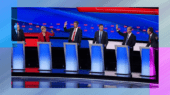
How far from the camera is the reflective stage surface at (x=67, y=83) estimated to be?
605 centimetres

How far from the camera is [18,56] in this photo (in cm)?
661

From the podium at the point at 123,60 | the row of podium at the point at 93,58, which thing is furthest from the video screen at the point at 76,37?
the podium at the point at 123,60

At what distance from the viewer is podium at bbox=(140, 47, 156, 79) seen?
20.6 feet

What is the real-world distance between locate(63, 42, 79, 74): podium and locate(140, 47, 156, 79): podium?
1.51 m

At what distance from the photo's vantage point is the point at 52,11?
6.88 meters

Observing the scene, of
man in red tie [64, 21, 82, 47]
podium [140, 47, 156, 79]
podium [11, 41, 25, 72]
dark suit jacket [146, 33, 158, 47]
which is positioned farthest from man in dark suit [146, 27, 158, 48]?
podium [11, 41, 25, 72]

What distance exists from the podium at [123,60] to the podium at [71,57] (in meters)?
0.97

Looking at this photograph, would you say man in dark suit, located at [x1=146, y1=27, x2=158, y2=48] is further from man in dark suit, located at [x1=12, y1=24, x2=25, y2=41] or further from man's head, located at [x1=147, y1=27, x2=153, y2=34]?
man in dark suit, located at [x1=12, y1=24, x2=25, y2=41]

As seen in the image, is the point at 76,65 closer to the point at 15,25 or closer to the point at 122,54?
the point at 122,54

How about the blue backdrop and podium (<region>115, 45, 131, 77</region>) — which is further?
the blue backdrop

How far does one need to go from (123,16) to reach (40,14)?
6.64 ft

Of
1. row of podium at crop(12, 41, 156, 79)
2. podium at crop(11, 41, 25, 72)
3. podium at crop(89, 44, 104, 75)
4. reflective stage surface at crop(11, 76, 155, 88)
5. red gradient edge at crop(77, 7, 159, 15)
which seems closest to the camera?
reflective stage surface at crop(11, 76, 155, 88)

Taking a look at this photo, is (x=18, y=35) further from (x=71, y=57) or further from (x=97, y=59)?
(x=97, y=59)

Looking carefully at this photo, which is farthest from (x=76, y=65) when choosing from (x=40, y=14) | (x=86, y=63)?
(x=40, y=14)
